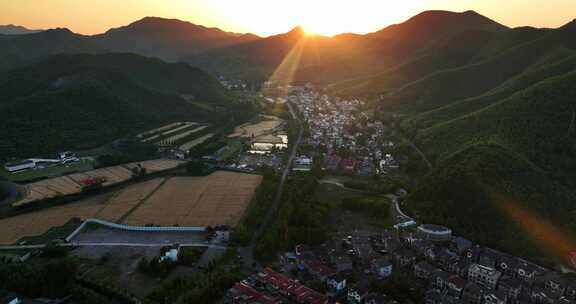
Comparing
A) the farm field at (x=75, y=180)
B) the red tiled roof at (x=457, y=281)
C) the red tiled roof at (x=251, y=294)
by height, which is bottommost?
the farm field at (x=75, y=180)

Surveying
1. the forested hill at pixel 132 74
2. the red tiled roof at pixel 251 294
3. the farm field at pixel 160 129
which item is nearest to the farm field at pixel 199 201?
the red tiled roof at pixel 251 294

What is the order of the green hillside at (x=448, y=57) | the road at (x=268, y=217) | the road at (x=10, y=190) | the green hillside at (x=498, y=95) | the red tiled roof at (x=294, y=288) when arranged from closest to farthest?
the red tiled roof at (x=294, y=288)
the road at (x=268, y=217)
the road at (x=10, y=190)
the green hillside at (x=498, y=95)
the green hillside at (x=448, y=57)

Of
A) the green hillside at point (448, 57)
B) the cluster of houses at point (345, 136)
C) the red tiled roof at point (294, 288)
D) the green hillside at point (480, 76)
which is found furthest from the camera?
the green hillside at point (448, 57)

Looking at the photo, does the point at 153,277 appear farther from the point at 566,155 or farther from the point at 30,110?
the point at 30,110

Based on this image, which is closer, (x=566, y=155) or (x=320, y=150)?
(x=566, y=155)

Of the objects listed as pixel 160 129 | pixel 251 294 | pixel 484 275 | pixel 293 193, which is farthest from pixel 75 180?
pixel 484 275

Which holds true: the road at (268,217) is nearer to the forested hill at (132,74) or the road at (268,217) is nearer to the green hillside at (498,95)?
the green hillside at (498,95)

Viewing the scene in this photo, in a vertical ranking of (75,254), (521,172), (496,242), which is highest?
(521,172)

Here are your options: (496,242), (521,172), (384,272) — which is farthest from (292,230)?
(521,172)
